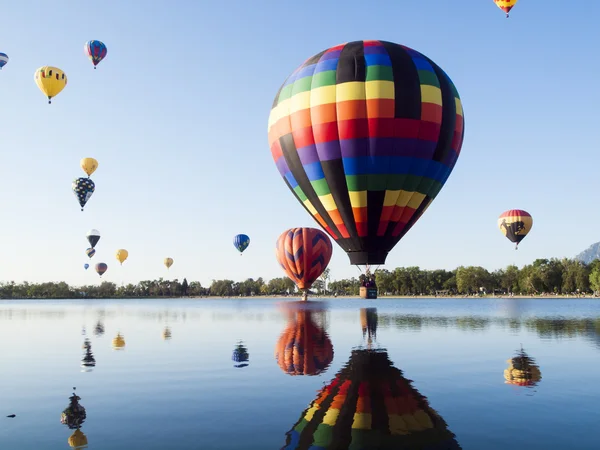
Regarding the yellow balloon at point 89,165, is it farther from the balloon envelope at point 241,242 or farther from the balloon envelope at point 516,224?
the balloon envelope at point 516,224

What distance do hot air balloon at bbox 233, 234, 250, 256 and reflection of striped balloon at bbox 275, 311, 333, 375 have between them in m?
75.3

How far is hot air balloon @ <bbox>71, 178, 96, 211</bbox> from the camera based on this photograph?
2862 inches

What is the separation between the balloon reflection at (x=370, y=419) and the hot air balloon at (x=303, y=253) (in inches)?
2373

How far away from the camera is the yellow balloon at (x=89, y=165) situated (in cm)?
7519

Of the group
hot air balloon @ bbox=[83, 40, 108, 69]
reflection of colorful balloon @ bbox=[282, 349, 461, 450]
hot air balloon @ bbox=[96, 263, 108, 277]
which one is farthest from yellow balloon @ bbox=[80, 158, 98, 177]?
hot air balloon @ bbox=[96, 263, 108, 277]

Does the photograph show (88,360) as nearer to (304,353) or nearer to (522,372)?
(304,353)

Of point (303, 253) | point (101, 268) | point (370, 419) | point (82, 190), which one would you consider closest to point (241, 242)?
point (303, 253)

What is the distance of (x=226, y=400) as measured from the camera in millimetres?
13969

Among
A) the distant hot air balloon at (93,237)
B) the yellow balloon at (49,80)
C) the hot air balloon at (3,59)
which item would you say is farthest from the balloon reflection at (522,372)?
the distant hot air balloon at (93,237)

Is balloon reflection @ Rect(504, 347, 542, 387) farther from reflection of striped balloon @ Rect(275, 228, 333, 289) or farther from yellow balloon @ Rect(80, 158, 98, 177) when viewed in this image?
yellow balloon @ Rect(80, 158, 98, 177)

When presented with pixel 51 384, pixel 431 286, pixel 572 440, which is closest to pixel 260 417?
pixel 572 440

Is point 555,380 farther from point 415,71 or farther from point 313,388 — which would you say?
point 415,71

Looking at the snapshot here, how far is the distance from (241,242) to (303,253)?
33.2 m

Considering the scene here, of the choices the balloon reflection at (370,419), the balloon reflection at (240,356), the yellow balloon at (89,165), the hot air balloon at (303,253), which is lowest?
the balloon reflection at (370,419)
